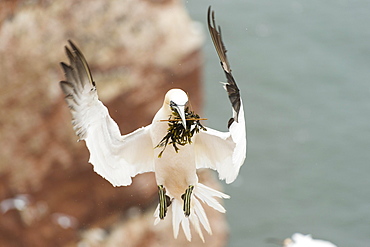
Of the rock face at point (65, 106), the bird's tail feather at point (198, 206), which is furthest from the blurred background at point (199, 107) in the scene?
the bird's tail feather at point (198, 206)

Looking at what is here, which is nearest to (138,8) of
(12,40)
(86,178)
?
(12,40)

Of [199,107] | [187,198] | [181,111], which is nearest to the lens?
[181,111]

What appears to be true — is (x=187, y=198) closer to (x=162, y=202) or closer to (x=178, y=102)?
(x=162, y=202)

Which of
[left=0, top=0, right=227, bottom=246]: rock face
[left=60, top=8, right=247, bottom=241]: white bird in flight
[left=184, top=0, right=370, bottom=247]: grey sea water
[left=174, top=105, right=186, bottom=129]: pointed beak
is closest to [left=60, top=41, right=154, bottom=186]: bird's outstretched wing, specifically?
[left=60, top=8, right=247, bottom=241]: white bird in flight

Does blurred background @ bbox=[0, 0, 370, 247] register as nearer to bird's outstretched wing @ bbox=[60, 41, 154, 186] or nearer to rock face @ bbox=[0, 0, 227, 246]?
rock face @ bbox=[0, 0, 227, 246]

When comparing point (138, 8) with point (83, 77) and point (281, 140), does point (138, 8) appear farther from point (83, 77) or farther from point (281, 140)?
point (83, 77)

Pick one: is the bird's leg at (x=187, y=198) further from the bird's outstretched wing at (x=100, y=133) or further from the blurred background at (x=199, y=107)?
the blurred background at (x=199, y=107)

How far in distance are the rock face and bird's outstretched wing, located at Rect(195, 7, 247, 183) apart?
2.15 ft

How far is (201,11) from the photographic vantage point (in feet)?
5.35

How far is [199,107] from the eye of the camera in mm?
1543

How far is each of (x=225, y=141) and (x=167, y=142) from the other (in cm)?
10

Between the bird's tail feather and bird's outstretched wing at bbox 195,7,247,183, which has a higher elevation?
bird's outstretched wing at bbox 195,7,247,183

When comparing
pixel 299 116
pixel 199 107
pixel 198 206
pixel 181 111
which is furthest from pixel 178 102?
pixel 299 116

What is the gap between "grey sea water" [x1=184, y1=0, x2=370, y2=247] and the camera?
68.6 inches
